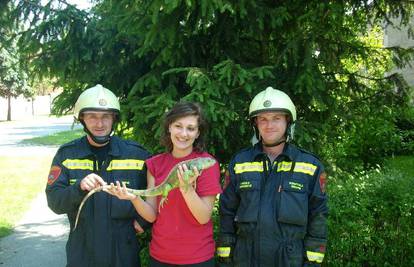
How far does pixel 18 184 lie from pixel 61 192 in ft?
33.9

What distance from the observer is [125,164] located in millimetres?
3465

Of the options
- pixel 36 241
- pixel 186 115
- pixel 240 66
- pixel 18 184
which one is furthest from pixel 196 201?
pixel 18 184

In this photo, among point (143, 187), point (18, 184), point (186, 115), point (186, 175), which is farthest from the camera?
point (18, 184)

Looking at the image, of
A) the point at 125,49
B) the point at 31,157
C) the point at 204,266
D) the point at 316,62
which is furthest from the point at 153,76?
the point at 31,157

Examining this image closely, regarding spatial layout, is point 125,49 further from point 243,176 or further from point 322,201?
point 322,201

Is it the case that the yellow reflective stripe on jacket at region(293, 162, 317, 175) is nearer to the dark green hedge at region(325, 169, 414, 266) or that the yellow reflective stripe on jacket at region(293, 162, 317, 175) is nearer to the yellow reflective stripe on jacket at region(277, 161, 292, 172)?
the yellow reflective stripe on jacket at region(277, 161, 292, 172)

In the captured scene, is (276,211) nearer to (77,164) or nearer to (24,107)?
(77,164)

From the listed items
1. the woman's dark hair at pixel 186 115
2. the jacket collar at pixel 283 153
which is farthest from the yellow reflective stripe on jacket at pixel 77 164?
the jacket collar at pixel 283 153

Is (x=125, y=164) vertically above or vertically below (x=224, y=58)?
below

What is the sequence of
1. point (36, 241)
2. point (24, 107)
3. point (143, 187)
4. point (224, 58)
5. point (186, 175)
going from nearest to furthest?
point (186, 175), point (143, 187), point (224, 58), point (36, 241), point (24, 107)

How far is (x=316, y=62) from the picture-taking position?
207 inches

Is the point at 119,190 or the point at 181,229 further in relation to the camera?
the point at 181,229

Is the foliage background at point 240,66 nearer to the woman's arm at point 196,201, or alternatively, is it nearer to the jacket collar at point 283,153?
the jacket collar at point 283,153

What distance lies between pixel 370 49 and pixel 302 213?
3.46m
